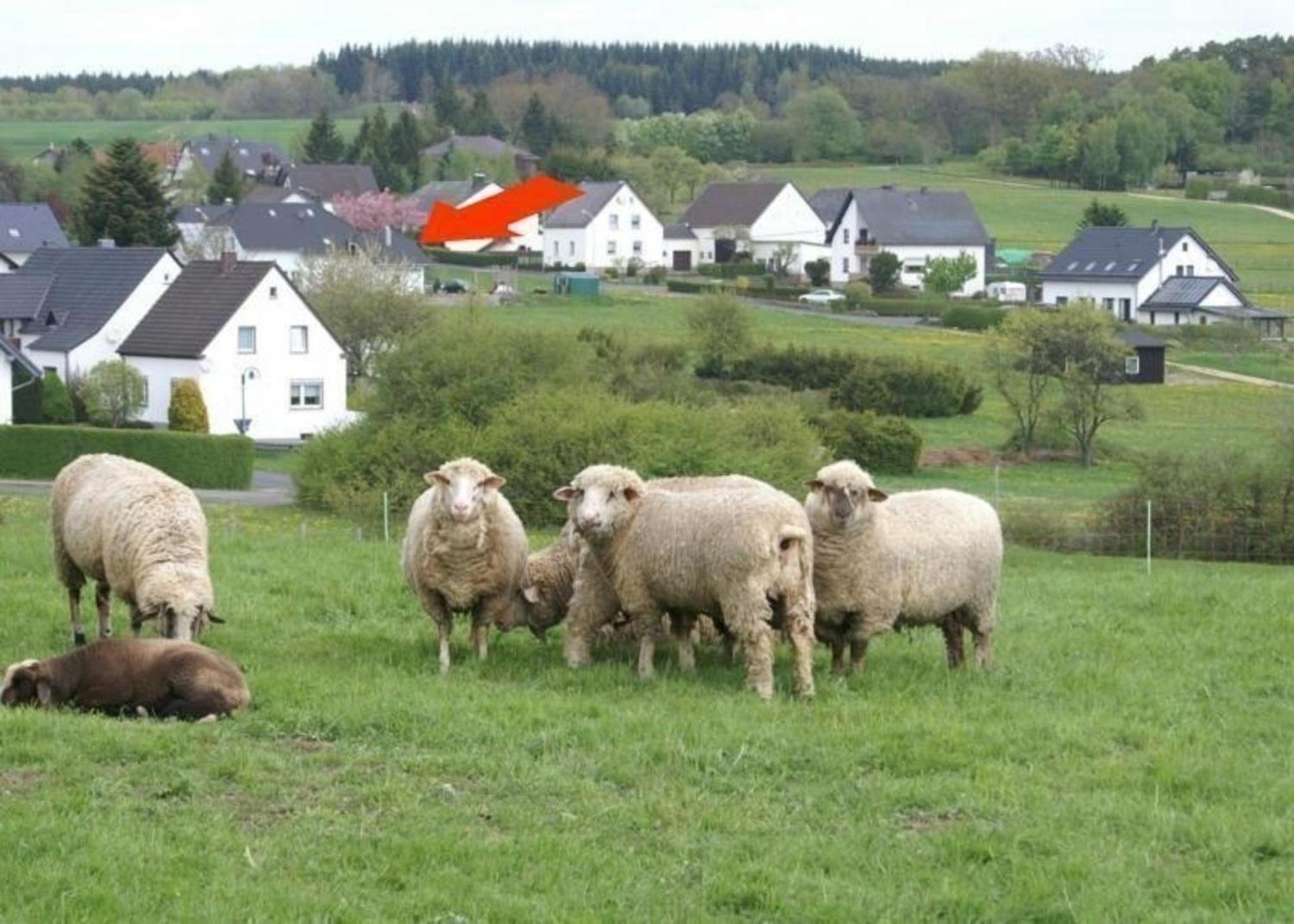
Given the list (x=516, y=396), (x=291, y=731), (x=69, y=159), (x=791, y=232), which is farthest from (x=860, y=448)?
(x=69, y=159)

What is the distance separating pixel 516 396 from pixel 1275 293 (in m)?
88.4

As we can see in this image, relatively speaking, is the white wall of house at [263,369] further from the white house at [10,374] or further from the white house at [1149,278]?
the white house at [1149,278]

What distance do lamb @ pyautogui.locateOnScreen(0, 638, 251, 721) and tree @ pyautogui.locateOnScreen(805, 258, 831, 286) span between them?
122 meters

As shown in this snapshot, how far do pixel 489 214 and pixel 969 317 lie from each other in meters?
52.2

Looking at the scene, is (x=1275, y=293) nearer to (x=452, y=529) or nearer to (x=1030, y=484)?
(x=1030, y=484)

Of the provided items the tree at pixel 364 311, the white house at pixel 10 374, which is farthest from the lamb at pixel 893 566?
the tree at pixel 364 311

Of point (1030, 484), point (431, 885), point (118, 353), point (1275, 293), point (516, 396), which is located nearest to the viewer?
point (431, 885)

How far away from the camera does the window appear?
A: 74.3 meters

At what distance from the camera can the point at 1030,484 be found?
5922 cm

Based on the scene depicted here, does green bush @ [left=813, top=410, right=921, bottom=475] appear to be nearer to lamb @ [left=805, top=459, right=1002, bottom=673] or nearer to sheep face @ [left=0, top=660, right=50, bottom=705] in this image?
lamb @ [left=805, top=459, right=1002, bottom=673]

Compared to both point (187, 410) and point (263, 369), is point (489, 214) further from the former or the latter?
point (187, 410)

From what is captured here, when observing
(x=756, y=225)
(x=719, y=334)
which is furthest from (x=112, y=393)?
(x=756, y=225)

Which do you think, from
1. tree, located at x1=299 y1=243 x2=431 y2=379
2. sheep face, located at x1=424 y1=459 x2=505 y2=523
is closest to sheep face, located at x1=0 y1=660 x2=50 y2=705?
sheep face, located at x1=424 y1=459 x2=505 y2=523

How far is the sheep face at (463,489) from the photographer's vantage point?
17.8 m
